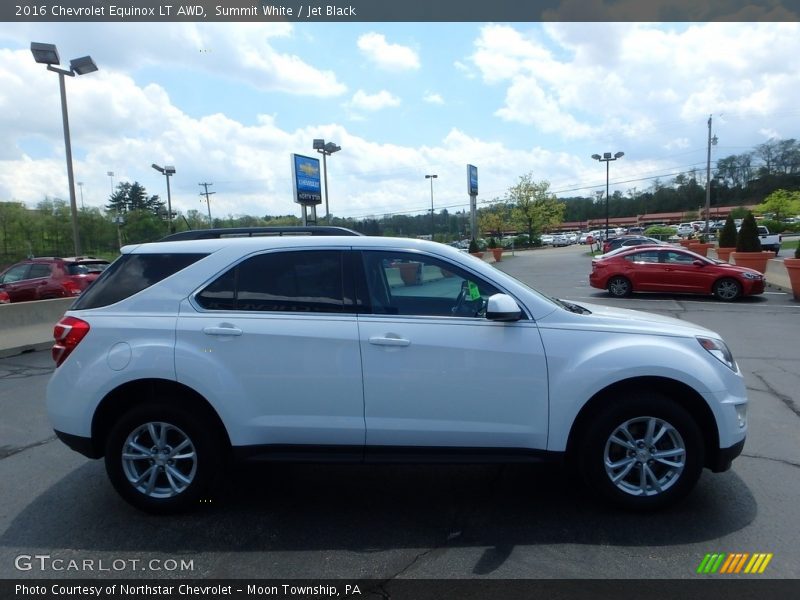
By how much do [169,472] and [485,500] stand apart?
217 cm

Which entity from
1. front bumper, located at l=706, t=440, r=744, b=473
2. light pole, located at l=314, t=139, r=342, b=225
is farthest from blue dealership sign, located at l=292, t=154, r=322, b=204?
front bumper, located at l=706, t=440, r=744, b=473

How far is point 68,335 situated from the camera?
3.92 meters

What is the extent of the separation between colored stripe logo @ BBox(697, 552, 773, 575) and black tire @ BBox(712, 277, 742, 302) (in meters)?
14.7

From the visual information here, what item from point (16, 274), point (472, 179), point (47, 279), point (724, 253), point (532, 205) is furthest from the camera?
point (532, 205)

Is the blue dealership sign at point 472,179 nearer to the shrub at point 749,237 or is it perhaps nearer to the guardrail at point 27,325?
the shrub at point 749,237

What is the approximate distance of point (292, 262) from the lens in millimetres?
4023

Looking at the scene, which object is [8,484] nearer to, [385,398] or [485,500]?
[385,398]

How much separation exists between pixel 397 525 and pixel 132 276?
8.20 feet

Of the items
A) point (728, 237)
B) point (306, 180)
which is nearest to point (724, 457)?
point (306, 180)

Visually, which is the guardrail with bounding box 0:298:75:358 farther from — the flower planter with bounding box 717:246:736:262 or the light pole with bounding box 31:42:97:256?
the flower planter with bounding box 717:246:736:262

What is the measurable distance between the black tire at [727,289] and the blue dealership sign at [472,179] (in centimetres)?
2829

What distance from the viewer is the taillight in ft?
12.8

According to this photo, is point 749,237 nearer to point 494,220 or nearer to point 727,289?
point 727,289
